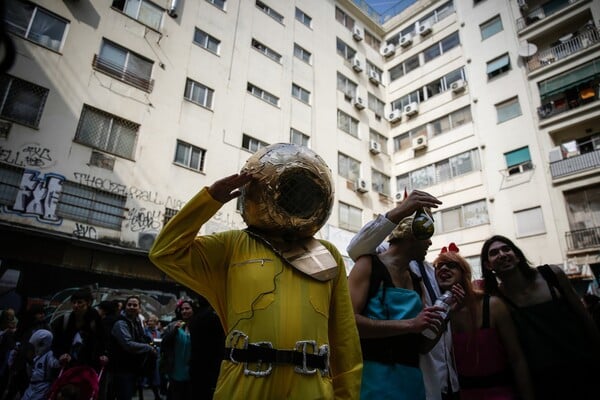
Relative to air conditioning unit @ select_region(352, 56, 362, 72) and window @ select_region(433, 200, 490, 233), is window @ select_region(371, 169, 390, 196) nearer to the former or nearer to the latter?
window @ select_region(433, 200, 490, 233)

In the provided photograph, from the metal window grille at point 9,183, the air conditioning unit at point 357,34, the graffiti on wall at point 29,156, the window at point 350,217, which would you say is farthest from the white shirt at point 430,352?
the air conditioning unit at point 357,34

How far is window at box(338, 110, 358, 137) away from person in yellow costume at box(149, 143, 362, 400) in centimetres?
1925

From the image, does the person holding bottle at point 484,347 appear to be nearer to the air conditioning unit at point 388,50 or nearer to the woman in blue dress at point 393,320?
the woman in blue dress at point 393,320

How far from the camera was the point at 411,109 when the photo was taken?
886 inches

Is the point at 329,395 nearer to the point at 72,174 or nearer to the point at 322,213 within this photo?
the point at 322,213

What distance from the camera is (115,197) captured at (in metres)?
11.6

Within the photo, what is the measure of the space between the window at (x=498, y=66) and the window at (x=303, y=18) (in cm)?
1070

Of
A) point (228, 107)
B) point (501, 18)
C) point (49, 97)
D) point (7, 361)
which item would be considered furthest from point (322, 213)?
point (501, 18)

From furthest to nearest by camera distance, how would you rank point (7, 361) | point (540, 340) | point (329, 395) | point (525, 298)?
point (7, 361) < point (525, 298) < point (540, 340) < point (329, 395)

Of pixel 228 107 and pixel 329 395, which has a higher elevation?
pixel 228 107

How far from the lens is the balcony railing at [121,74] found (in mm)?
12242

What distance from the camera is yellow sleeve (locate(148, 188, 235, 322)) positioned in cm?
168

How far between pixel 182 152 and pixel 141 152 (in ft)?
5.34

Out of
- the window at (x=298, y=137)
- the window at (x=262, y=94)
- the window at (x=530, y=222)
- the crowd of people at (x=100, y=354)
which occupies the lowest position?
the crowd of people at (x=100, y=354)
